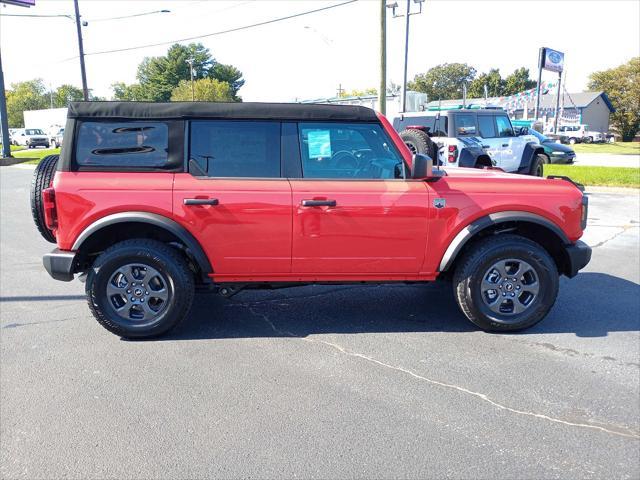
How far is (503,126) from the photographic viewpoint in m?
14.0

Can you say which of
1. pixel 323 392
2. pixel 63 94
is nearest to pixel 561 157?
pixel 323 392

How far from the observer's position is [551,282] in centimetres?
445

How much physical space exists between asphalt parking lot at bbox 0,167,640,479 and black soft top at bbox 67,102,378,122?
1.79 m

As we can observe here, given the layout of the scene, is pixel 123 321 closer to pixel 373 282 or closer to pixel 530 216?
pixel 373 282

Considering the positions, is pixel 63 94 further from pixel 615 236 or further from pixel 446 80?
pixel 615 236

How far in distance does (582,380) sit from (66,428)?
10.8 feet

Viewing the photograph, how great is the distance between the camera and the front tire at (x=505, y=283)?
441 cm

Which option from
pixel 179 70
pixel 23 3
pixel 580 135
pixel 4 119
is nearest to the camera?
pixel 4 119

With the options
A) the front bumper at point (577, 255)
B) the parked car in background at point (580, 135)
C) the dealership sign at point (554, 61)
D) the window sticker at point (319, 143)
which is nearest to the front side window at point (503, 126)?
the front bumper at point (577, 255)

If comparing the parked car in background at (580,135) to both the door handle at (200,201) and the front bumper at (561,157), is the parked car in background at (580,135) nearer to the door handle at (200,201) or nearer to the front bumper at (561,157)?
the front bumper at (561,157)

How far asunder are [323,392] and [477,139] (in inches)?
437

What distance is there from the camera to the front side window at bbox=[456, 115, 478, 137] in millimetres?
13164

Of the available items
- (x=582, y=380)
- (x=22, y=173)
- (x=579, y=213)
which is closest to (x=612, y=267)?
(x=579, y=213)

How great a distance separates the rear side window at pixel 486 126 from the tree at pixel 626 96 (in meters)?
55.2
